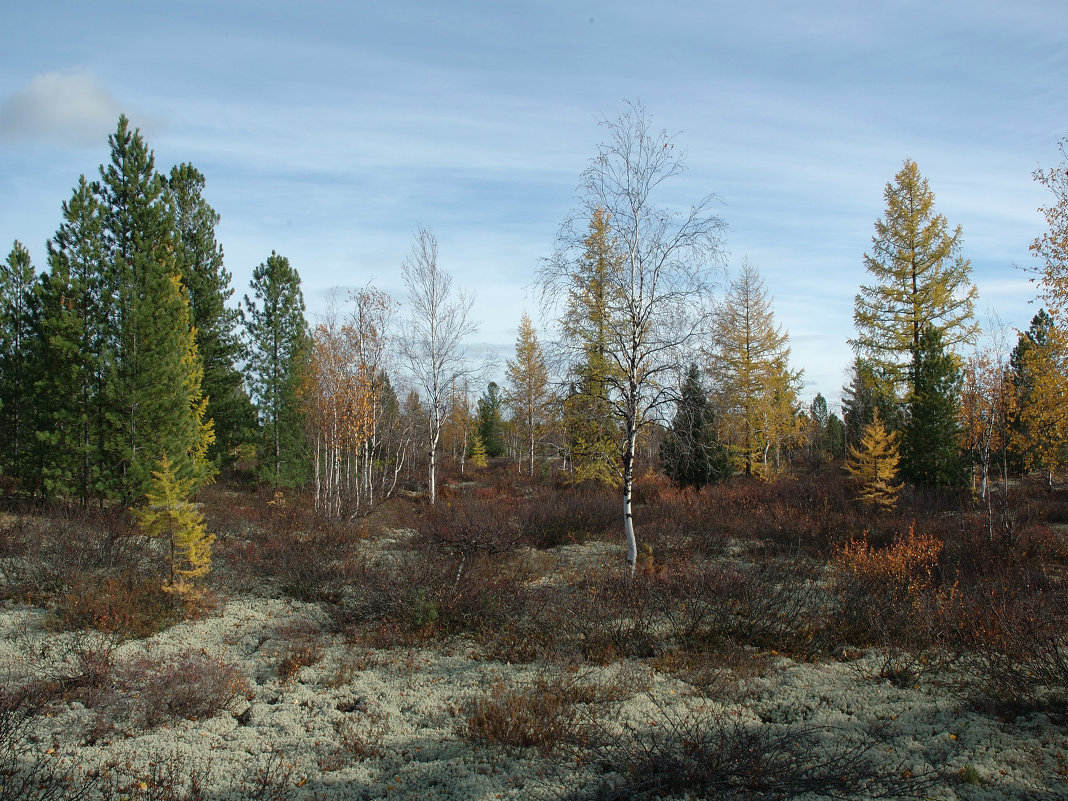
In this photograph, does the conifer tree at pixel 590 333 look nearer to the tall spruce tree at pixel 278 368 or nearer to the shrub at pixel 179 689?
the shrub at pixel 179 689

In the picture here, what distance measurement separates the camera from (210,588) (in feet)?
33.5

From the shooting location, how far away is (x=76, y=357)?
49.6 feet

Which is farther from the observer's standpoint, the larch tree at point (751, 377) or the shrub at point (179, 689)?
the larch tree at point (751, 377)

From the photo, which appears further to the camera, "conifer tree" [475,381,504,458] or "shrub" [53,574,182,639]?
"conifer tree" [475,381,504,458]

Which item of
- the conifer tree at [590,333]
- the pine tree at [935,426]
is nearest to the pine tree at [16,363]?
the conifer tree at [590,333]

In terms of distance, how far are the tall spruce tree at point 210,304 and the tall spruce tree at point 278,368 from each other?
1094 millimetres

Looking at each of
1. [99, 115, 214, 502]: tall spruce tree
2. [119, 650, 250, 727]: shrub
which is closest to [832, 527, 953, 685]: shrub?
[119, 650, 250, 727]: shrub

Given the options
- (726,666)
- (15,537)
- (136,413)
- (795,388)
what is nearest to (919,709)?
(726,666)

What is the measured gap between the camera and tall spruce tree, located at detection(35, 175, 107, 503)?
48.9ft

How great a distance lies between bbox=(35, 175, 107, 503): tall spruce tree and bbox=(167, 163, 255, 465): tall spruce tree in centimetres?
582

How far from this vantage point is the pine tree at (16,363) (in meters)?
17.4

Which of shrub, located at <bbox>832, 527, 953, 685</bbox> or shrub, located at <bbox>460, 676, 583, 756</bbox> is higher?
shrub, located at <bbox>832, 527, 953, 685</bbox>

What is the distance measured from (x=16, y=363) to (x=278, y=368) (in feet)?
28.4

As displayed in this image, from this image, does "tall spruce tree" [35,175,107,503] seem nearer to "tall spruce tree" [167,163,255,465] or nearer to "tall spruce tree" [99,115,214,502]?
"tall spruce tree" [99,115,214,502]
